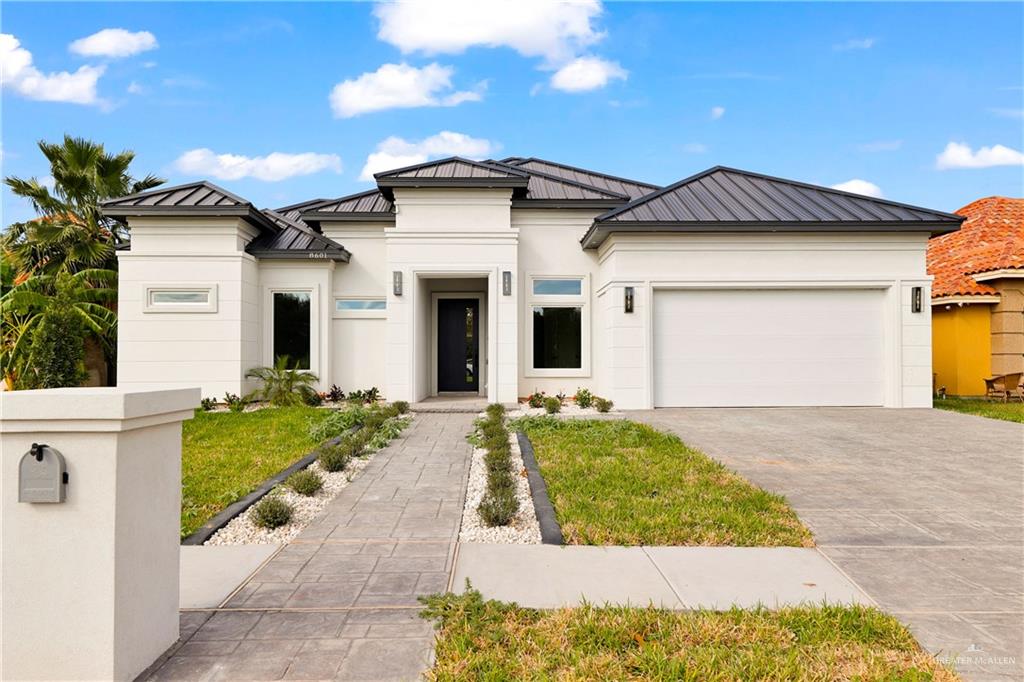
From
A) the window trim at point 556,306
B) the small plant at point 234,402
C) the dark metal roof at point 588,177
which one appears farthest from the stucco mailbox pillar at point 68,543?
the dark metal roof at point 588,177

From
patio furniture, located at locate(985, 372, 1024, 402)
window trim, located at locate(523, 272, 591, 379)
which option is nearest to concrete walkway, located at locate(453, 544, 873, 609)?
window trim, located at locate(523, 272, 591, 379)

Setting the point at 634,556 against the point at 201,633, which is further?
the point at 634,556

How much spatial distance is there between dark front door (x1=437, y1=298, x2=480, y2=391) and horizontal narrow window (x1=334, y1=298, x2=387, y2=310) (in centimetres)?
167

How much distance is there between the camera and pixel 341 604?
10.8ft

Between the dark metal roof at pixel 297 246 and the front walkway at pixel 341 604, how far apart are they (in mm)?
9007

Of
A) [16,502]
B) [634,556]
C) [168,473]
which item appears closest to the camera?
[16,502]

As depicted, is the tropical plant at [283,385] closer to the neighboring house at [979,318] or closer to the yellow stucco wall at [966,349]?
the neighboring house at [979,318]

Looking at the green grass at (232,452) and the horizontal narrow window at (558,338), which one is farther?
the horizontal narrow window at (558,338)

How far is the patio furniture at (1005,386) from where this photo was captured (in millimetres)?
14391

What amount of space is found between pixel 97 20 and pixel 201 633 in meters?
14.5

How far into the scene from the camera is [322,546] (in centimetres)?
429

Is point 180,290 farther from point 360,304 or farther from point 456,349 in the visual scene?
point 456,349

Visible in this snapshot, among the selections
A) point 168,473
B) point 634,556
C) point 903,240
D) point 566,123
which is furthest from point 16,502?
point 566,123

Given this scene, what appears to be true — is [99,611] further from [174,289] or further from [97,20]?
[97,20]
